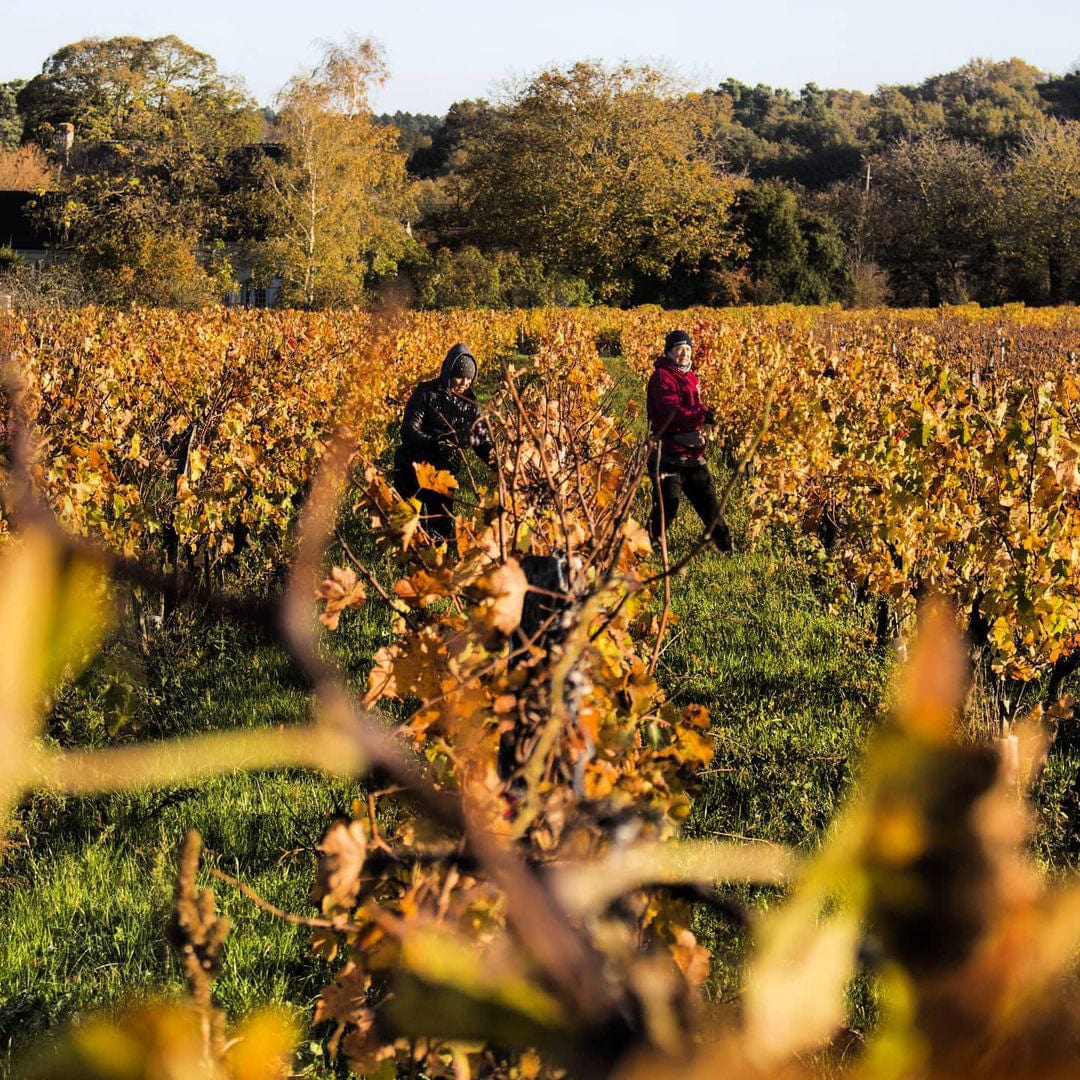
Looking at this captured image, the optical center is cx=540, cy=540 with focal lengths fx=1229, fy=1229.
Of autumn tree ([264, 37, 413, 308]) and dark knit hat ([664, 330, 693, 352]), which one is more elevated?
autumn tree ([264, 37, 413, 308])

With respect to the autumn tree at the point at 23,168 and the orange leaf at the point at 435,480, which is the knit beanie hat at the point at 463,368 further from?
the autumn tree at the point at 23,168

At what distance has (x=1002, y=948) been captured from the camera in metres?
0.29

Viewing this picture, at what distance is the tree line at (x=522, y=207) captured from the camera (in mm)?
38250

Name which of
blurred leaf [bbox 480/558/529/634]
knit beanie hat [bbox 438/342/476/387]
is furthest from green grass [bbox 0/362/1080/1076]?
knit beanie hat [bbox 438/342/476/387]

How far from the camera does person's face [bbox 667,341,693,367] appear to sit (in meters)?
8.65

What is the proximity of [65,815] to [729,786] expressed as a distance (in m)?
2.41

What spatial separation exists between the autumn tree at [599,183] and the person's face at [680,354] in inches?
1704

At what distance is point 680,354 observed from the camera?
8.66m

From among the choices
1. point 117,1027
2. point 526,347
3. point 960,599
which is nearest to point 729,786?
point 960,599

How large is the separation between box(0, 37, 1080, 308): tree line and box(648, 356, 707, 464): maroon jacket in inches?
900

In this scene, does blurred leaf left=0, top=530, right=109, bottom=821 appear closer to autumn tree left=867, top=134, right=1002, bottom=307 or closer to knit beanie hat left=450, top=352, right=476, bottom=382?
knit beanie hat left=450, top=352, right=476, bottom=382

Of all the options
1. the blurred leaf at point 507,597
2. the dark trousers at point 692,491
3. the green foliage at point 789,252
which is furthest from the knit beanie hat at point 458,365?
the green foliage at point 789,252

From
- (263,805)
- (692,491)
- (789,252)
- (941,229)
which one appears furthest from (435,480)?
(941,229)

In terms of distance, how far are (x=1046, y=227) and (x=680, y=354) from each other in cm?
4563
